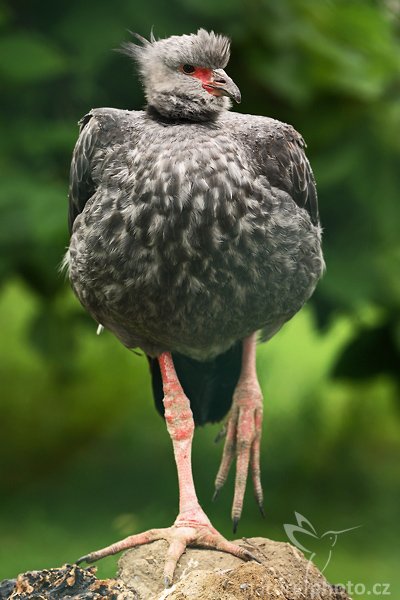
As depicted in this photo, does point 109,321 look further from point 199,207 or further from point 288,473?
point 288,473

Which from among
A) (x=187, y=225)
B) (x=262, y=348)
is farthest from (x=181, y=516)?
(x=262, y=348)

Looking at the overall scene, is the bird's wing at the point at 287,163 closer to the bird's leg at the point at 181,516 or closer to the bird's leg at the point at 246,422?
the bird's leg at the point at 246,422

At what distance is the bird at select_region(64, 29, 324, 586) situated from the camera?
3.00 meters

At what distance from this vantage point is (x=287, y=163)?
10.5 ft

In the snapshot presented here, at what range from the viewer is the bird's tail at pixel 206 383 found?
11.4 ft

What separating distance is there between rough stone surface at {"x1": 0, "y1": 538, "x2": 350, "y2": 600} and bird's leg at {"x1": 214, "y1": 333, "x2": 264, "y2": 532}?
311 millimetres

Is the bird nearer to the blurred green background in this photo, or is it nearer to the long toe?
the long toe

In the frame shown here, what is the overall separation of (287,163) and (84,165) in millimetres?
580

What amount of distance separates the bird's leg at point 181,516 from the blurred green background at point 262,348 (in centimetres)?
13

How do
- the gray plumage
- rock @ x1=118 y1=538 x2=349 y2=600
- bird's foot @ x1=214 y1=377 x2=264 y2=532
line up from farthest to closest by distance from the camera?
bird's foot @ x1=214 y1=377 x2=264 y2=532, the gray plumage, rock @ x1=118 y1=538 x2=349 y2=600

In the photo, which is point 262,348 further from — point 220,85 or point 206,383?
point 220,85

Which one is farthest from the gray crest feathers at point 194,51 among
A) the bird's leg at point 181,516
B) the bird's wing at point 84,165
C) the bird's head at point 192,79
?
the bird's leg at point 181,516

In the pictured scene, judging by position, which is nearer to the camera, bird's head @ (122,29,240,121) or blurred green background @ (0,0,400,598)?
bird's head @ (122,29,240,121)

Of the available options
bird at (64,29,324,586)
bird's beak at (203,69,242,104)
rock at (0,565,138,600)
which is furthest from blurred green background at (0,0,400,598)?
bird's beak at (203,69,242,104)
